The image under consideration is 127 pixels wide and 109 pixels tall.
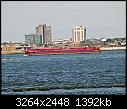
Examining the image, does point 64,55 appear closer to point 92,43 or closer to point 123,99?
point 92,43

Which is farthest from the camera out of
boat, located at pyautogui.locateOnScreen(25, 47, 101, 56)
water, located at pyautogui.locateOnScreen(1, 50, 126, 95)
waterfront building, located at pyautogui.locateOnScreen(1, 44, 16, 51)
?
waterfront building, located at pyautogui.locateOnScreen(1, 44, 16, 51)

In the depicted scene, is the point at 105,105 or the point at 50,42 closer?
the point at 105,105

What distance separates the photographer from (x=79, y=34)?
62.6m

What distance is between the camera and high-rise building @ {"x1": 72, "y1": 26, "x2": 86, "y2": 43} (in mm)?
59594

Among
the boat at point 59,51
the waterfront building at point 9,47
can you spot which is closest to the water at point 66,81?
the boat at point 59,51

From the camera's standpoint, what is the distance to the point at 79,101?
3.76 meters

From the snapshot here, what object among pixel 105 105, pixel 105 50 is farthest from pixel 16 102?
pixel 105 50

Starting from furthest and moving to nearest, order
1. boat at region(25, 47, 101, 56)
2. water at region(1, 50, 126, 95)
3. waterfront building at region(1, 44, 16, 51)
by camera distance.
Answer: waterfront building at region(1, 44, 16, 51) < boat at region(25, 47, 101, 56) < water at region(1, 50, 126, 95)

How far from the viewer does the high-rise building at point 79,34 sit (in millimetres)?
59594

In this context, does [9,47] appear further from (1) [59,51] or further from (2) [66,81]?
(2) [66,81]

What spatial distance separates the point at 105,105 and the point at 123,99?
0.20 metres

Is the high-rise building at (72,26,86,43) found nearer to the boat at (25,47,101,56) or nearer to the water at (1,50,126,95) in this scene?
the boat at (25,47,101,56)

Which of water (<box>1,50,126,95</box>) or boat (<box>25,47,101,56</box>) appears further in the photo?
boat (<box>25,47,101,56</box>)

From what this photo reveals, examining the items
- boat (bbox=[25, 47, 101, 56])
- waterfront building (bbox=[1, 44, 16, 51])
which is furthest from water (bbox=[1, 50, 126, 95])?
waterfront building (bbox=[1, 44, 16, 51])
